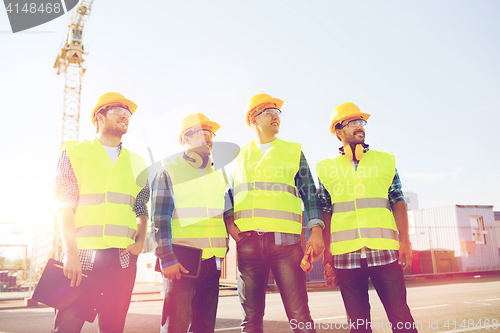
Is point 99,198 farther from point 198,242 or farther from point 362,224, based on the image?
point 362,224

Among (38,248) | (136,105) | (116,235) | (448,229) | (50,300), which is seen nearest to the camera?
(50,300)

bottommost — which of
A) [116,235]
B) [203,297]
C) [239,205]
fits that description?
[203,297]

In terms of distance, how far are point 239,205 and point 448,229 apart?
91.8ft

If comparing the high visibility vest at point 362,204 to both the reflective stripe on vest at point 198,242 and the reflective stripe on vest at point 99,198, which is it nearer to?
the reflective stripe on vest at point 198,242

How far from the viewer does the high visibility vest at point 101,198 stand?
2623 mm

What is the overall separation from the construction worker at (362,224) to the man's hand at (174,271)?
1.37 meters

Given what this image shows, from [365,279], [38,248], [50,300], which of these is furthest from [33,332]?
[38,248]

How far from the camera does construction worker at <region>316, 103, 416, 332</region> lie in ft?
9.49

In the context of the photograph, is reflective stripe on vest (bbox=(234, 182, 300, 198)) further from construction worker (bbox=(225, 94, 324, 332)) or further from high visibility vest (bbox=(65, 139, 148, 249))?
high visibility vest (bbox=(65, 139, 148, 249))

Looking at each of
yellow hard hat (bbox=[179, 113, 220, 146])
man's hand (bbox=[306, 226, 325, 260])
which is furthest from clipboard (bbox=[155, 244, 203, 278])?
yellow hard hat (bbox=[179, 113, 220, 146])

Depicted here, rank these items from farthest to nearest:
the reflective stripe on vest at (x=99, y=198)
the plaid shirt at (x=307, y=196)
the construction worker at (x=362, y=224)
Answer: the plaid shirt at (x=307, y=196)
the construction worker at (x=362, y=224)
the reflective stripe on vest at (x=99, y=198)

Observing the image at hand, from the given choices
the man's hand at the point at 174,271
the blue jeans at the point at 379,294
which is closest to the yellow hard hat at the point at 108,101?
the man's hand at the point at 174,271

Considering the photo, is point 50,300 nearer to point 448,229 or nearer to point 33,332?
point 33,332

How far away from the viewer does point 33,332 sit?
6.16 meters
